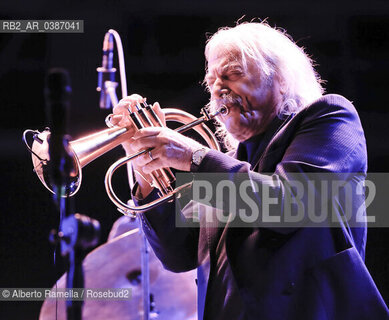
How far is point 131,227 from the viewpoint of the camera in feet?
9.93

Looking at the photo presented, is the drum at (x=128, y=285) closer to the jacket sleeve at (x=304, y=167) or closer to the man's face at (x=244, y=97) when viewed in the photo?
the man's face at (x=244, y=97)

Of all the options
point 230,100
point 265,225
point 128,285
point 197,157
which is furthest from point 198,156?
point 128,285

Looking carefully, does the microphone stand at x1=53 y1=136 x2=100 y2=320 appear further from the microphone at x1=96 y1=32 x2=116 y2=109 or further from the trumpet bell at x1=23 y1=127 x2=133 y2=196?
the microphone at x1=96 y1=32 x2=116 y2=109

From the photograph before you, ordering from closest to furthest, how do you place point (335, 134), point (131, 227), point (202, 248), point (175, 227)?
point (335, 134) → point (202, 248) → point (175, 227) → point (131, 227)

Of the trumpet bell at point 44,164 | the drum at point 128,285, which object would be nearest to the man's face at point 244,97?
the trumpet bell at point 44,164

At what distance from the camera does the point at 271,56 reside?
206 centimetres

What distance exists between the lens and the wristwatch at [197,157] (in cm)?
165

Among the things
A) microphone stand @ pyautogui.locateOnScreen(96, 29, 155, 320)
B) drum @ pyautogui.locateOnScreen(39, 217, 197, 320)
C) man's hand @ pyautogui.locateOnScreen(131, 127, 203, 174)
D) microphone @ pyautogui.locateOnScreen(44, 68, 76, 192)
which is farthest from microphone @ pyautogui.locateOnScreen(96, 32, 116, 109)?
microphone @ pyautogui.locateOnScreen(44, 68, 76, 192)

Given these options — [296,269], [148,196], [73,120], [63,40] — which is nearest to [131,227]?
[73,120]

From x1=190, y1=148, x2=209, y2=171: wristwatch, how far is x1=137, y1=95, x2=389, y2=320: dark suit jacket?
0.07ft

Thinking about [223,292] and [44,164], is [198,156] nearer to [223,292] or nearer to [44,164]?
[223,292]

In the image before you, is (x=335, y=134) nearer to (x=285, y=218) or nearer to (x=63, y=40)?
Answer: (x=285, y=218)

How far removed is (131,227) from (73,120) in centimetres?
84

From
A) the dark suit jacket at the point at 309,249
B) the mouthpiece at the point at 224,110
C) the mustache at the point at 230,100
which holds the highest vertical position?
the mustache at the point at 230,100
